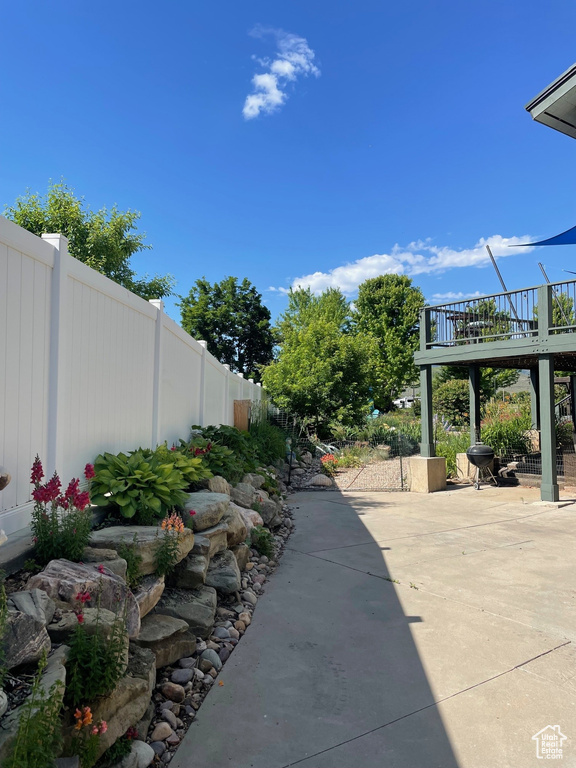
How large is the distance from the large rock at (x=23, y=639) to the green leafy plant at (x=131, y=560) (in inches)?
37.8

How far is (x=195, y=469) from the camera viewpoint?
5.00 metres

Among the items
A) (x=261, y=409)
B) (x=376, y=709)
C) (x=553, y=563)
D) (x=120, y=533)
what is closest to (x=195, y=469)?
(x=120, y=533)

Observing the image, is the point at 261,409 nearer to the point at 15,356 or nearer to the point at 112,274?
the point at 112,274

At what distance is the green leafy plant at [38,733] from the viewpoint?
149 centimetres

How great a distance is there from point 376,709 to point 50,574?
71.5 inches

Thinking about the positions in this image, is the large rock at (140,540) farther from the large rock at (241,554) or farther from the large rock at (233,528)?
the large rock at (241,554)

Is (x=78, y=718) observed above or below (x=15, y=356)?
below

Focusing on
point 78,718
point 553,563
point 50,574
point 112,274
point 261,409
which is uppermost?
point 112,274

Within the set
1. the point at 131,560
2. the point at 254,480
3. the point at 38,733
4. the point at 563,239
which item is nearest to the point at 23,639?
the point at 38,733

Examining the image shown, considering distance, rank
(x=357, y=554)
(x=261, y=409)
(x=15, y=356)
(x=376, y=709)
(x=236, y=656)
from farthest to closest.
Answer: (x=261, y=409), (x=357, y=554), (x=236, y=656), (x=15, y=356), (x=376, y=709)

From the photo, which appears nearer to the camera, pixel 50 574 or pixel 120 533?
pixel 50 574

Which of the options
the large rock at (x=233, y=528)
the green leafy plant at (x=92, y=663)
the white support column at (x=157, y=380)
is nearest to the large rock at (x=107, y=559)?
the green leafy plant at (x=92, y=663)

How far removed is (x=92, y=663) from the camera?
1.95 metres

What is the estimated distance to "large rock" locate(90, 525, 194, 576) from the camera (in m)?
3.00
